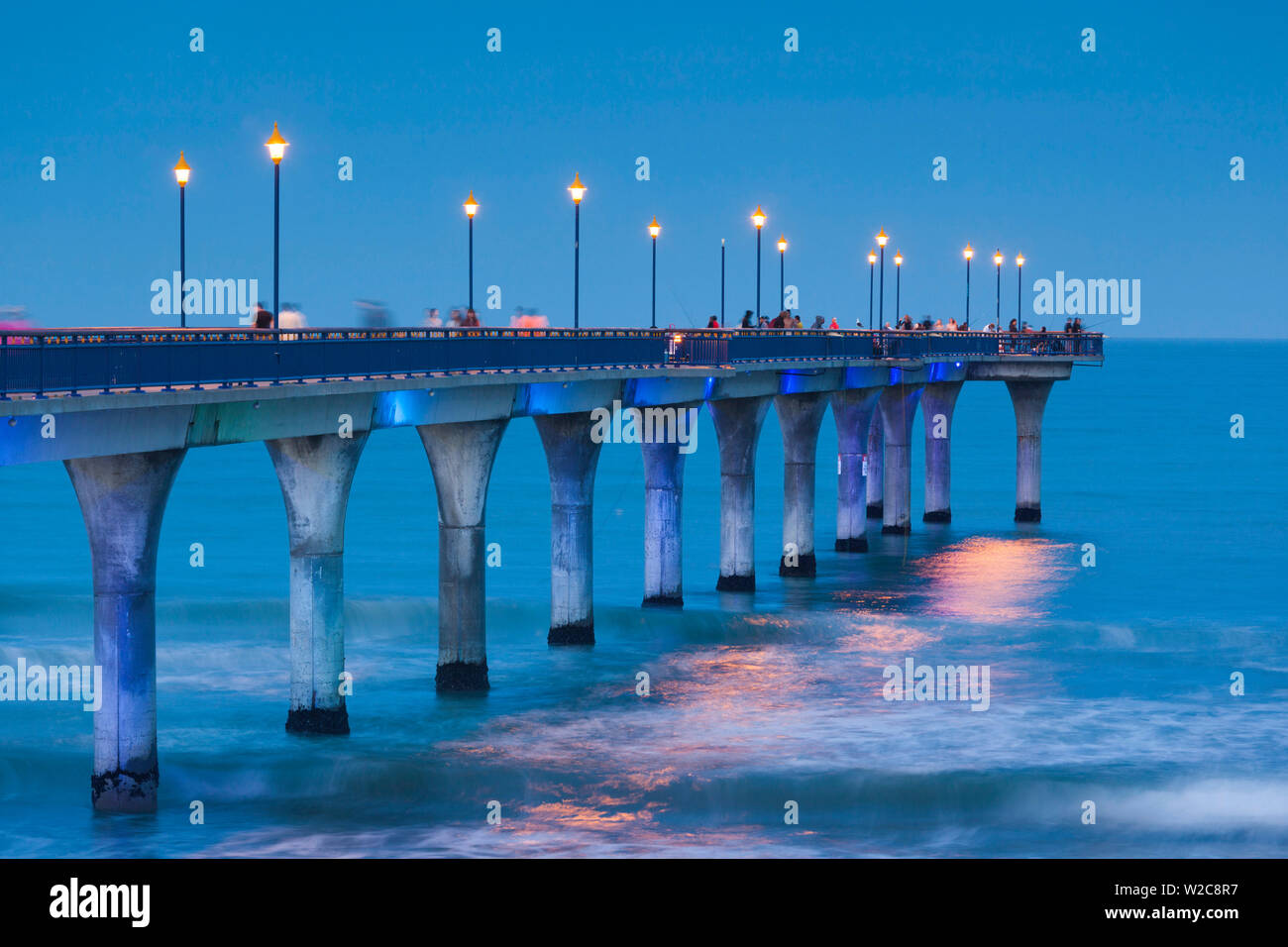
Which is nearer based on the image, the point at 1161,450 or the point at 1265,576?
the point at 1265,576

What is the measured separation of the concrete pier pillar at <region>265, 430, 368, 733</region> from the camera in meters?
36.6

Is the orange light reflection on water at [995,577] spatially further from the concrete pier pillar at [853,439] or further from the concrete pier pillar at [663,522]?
the concrete pier pillar at [663,522]

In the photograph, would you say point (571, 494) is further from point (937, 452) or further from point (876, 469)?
point (937, 452)

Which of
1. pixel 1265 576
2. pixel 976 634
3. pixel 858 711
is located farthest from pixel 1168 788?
pixel 1265 576

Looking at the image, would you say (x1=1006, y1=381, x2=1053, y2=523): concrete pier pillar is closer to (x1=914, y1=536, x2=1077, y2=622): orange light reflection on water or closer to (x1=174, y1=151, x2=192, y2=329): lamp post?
(x1=914, y1=536, x2=1077, y2=622): orange light reflection on water

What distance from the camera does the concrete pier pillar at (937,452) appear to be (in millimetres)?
87312

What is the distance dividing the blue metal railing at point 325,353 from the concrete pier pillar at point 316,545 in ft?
5.42

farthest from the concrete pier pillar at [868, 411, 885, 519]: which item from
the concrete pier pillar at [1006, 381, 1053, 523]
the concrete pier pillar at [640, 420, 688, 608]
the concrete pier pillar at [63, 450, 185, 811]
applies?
the concrete pier pillar at [63, 450, 185, 811]

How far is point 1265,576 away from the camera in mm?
71688

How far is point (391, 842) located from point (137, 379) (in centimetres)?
820

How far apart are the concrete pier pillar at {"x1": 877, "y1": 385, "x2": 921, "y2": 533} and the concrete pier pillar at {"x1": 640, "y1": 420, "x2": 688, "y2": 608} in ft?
85.3
